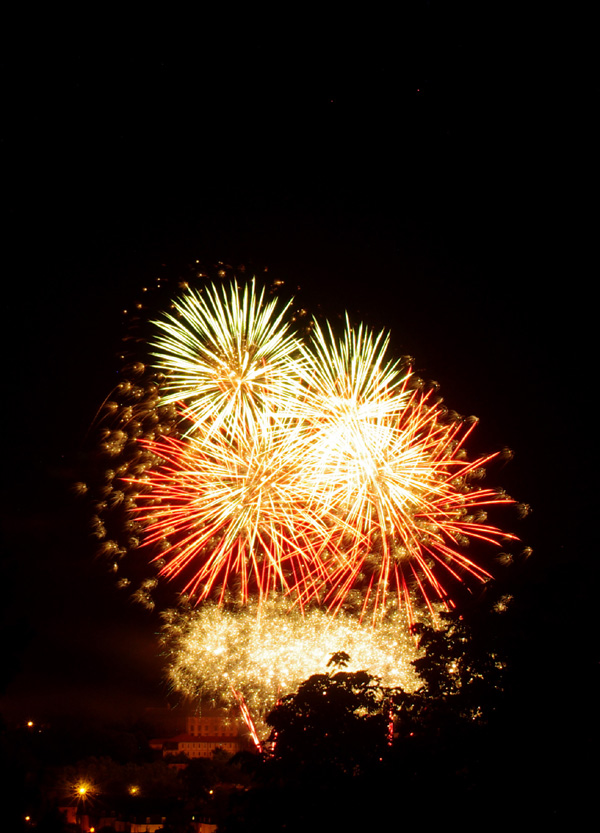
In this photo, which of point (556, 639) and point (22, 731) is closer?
point (556, 639)

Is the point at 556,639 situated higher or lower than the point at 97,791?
higher

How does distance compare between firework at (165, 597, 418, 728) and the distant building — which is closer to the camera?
firework at (165, 597, 418, 728)

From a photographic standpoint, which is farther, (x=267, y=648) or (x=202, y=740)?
(x=202, y=740)

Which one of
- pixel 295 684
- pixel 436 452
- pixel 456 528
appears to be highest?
pixel 436 452

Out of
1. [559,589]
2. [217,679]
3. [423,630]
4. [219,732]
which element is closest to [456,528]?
[423,630]

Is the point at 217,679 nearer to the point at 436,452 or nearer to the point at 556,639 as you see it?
the point at 436,452

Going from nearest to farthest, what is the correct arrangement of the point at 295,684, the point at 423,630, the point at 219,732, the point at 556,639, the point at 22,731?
the point at 556,639
the point at 423,630
the point at 295,684
the point at 22,731
the point at 219,732

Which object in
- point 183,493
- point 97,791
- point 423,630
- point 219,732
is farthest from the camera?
point 219,732

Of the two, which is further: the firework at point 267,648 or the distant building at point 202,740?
the distant building at point 202,740
